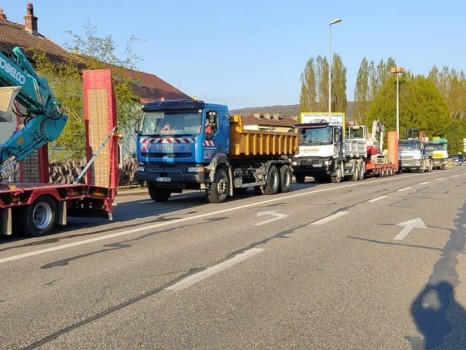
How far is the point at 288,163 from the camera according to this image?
21938 mm

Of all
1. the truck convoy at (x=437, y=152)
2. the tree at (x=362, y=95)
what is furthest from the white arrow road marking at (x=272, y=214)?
the tree at (x=362, y=95)

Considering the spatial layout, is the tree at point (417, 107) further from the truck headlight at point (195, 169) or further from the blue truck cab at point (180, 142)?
the truck headlight at point (195, 169)

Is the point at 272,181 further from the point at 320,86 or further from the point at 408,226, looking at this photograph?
the point at 320,86

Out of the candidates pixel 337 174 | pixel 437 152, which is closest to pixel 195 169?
pixel 337 174

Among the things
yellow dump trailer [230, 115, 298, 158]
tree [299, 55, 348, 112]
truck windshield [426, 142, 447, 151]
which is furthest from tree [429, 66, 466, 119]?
yellow dump trailer [230, 115, 298, 158]

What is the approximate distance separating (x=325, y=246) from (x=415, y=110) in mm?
67528

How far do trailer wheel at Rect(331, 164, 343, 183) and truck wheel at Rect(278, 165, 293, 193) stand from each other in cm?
760

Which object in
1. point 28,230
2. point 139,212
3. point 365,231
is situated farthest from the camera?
point 139,212

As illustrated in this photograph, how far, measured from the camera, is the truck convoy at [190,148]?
1606cm

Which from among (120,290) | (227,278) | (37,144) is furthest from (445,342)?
(37,144)

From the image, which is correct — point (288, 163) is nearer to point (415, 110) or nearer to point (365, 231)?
point (365, 231)

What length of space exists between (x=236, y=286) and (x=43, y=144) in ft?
21.9

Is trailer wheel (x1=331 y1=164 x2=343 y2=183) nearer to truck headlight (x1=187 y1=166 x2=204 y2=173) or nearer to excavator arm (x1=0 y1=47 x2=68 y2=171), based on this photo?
truck headlight (x1=187 y1=166 x2=204 y2=173)

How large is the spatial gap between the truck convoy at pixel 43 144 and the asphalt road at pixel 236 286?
1.51 feet
